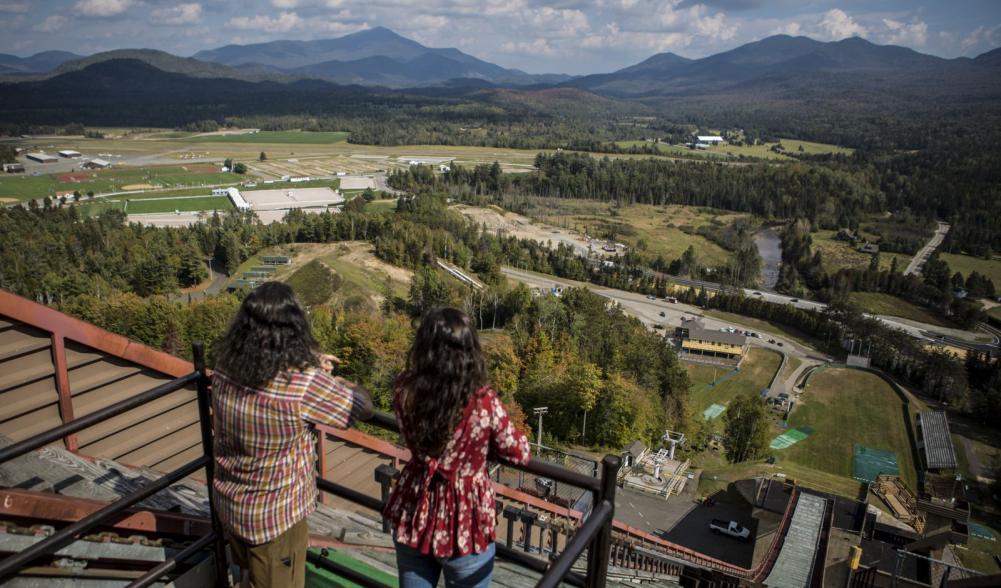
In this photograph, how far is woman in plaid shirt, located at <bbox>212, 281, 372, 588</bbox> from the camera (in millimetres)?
2236

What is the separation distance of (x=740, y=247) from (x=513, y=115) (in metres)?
137

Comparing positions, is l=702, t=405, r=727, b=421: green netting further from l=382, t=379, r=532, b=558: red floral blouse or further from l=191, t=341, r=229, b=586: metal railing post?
l=382, t=379, r=532, b=558: red floral blouse

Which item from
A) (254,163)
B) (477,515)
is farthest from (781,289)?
(254,163)

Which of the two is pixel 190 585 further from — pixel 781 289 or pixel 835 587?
pixel 781 289

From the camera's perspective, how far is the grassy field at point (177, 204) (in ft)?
202

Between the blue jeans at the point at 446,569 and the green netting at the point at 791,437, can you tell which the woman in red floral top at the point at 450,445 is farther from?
the green netting at the point at 791,437

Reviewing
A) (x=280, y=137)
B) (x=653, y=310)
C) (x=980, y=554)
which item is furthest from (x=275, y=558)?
(x=280, y=137)

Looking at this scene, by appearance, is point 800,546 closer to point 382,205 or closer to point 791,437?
point 791,437

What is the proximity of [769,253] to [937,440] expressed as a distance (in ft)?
162

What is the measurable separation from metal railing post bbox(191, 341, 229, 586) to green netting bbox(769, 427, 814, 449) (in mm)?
27830

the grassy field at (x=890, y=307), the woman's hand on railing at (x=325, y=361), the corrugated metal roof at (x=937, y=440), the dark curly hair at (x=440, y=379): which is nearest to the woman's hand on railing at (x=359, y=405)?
the woman's hand on railing at (x=325, y=361)

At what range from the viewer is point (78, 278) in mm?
34812

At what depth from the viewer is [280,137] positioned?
432 feet

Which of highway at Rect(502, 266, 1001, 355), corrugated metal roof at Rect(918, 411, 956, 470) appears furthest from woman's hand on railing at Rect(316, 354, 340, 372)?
highway at Rect(502, 266, 1001, 355)
